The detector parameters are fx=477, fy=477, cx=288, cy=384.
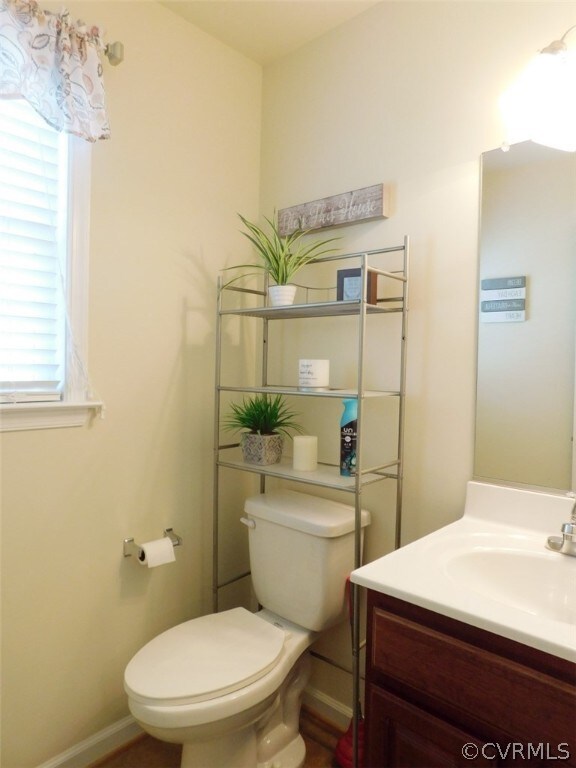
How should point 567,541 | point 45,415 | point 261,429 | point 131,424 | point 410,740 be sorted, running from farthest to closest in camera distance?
point 261,429, point 131,424, point 45,415, point 567,541, point 410,740

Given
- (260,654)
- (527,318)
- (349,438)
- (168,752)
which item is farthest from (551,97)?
(168,752)

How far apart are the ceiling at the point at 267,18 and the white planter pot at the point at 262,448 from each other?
4.87ft

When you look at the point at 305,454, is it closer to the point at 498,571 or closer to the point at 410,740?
the point at 498,571

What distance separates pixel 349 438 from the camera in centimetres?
149

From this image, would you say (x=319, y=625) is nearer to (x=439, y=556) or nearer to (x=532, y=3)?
(x=439, y=556)

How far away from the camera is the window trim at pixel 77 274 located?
4.72 feet

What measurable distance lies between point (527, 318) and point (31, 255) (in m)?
1.41

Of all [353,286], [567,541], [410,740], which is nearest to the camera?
[410,740]

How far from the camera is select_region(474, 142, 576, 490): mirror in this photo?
1.23 meters

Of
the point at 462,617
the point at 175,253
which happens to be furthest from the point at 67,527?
the point at 462,617

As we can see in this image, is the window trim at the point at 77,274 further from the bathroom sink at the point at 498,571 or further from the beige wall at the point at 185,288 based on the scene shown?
the bathroom sink at the point at 498,571

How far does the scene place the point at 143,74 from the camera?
1604 millimetres

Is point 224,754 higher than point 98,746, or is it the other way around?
point 224,754
